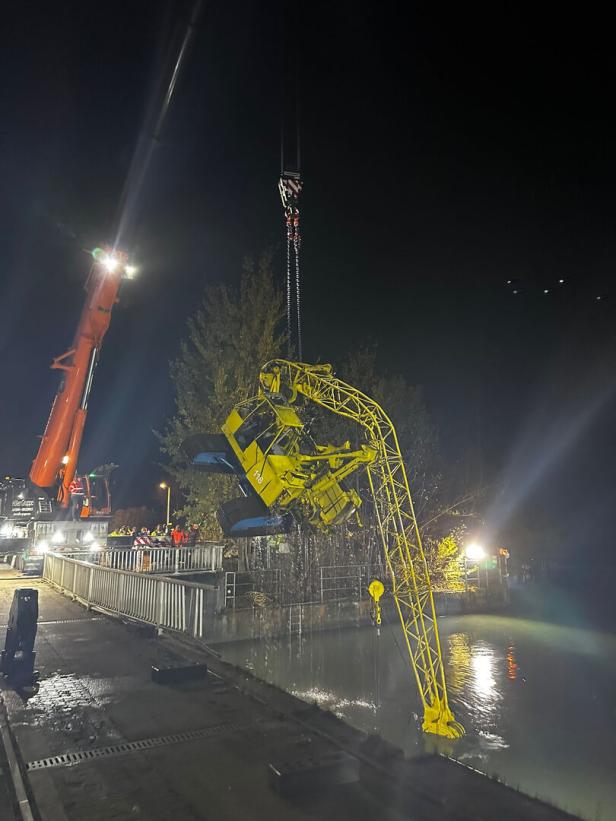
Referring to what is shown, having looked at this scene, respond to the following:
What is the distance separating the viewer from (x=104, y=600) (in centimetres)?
1234

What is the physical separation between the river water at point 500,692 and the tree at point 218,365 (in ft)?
25.4

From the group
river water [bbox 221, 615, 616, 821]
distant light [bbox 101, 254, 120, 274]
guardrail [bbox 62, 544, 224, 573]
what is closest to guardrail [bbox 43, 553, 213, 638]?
river water [bbox 221, 615, 616, 821]

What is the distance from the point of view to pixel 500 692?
29.2ft

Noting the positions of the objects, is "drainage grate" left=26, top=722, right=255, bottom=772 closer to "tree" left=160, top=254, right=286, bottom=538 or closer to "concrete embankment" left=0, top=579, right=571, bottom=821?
"concrete embankment" left=0, top=579, right=571, bottom=821

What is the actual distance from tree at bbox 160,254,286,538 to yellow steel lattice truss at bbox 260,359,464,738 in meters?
9.89

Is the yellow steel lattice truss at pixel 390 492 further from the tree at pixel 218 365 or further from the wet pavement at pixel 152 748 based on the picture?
the tree at pixel 218 365

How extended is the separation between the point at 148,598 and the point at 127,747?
5.70 metres

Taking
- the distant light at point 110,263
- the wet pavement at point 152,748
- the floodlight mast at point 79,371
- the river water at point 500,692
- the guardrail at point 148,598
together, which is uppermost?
the distant light at point 110,263

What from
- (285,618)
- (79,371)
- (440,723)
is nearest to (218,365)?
(79,371)

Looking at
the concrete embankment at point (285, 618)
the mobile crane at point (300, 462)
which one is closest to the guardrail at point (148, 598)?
the concrete embankment at point (285, 618)

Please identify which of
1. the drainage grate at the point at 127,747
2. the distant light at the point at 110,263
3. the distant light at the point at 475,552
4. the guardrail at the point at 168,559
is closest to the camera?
the drainage grate at the point at 127,747

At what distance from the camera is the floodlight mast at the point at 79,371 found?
1756 centimetres

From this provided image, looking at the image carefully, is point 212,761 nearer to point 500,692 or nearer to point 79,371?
point 500,692

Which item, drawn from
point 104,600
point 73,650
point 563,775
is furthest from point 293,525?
point 104,600
